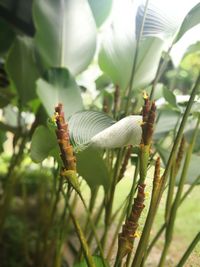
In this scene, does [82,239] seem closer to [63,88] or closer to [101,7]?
[63,88]

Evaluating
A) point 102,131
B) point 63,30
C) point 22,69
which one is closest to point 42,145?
point 102,131

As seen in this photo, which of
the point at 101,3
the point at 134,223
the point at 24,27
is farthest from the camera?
the point at 24,27

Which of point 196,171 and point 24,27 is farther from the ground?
point 24,27

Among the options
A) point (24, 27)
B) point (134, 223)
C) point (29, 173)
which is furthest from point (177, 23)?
point (29, 173)

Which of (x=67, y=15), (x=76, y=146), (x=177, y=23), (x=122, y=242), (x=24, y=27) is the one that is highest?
(x=24, y=27)

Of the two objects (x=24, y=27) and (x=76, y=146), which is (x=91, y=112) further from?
(x=24, y=27)

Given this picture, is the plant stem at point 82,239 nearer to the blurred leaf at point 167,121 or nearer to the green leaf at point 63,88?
the green leaf at point 63,88

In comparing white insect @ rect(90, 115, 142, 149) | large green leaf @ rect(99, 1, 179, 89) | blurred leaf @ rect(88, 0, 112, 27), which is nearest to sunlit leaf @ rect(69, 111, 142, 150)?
white insect @ rect(90, 115, 142, 149)
